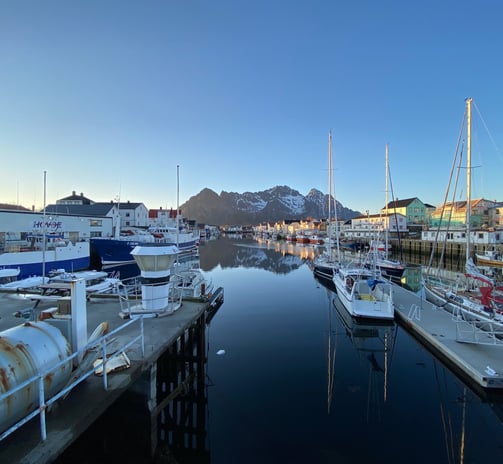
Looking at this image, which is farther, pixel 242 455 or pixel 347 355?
pixel 347 355

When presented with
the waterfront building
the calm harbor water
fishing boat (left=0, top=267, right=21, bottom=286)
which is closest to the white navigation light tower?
the calm harbor water

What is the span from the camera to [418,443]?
8.05 metres

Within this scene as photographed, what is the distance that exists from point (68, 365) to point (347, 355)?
12.1 metres

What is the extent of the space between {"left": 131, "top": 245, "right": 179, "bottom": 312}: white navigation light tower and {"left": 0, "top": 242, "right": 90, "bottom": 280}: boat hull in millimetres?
18828

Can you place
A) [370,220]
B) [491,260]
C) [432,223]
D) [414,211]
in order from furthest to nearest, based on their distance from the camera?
1. [414,211]
2. [370,220]
3. [432,223]
4. [491,260]

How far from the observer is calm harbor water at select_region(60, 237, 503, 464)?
7.64m

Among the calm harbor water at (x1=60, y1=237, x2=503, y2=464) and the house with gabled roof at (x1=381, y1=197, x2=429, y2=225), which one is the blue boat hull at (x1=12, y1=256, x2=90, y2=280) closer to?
the calm harbor water at (x1=60, y1=237, x2=503, y2=464)

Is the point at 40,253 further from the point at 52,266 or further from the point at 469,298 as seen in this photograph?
the point at 469,298

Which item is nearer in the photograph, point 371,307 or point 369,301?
point 371,307

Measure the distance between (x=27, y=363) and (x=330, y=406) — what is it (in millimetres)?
8943

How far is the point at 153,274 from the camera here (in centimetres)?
1052

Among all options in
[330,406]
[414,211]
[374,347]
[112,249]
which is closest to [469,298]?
[374,347]

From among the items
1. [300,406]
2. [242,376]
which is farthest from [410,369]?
[242,376]

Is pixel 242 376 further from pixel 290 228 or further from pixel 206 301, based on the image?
pixel 290 228
